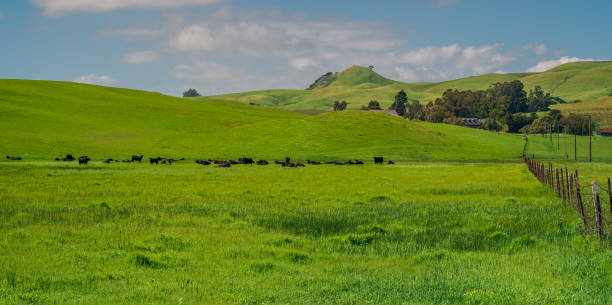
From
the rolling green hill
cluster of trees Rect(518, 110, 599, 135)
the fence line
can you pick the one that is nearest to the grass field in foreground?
the fence line

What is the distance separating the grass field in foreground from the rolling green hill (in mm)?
66603

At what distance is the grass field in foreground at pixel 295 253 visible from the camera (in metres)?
11.9

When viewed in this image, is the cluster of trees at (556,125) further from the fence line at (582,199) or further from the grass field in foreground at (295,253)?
the grass field in foreground at (295,253)

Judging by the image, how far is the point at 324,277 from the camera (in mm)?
13242

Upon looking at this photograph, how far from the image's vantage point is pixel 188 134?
120375 mm

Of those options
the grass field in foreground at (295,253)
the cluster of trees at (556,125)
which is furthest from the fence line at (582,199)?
the cluster of trees at (556,125)

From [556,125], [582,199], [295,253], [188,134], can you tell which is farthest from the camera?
[556,125]

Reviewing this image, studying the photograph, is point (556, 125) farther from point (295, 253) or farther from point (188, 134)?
point (295, 253)

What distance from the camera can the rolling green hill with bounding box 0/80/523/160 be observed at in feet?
327

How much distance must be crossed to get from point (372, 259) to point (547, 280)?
15.0 ft

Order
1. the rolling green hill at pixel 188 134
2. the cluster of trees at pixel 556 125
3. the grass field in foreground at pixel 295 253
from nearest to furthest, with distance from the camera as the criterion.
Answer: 1. the grass field in foreground at pixel 295 253
2. the rolling green hill at pixel 188 134
3. the cluster of trees at pixel 556 125

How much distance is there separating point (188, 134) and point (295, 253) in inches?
4242

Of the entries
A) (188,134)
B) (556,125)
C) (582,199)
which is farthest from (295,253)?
(556,125)

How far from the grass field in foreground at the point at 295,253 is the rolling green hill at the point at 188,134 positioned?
219 ft
